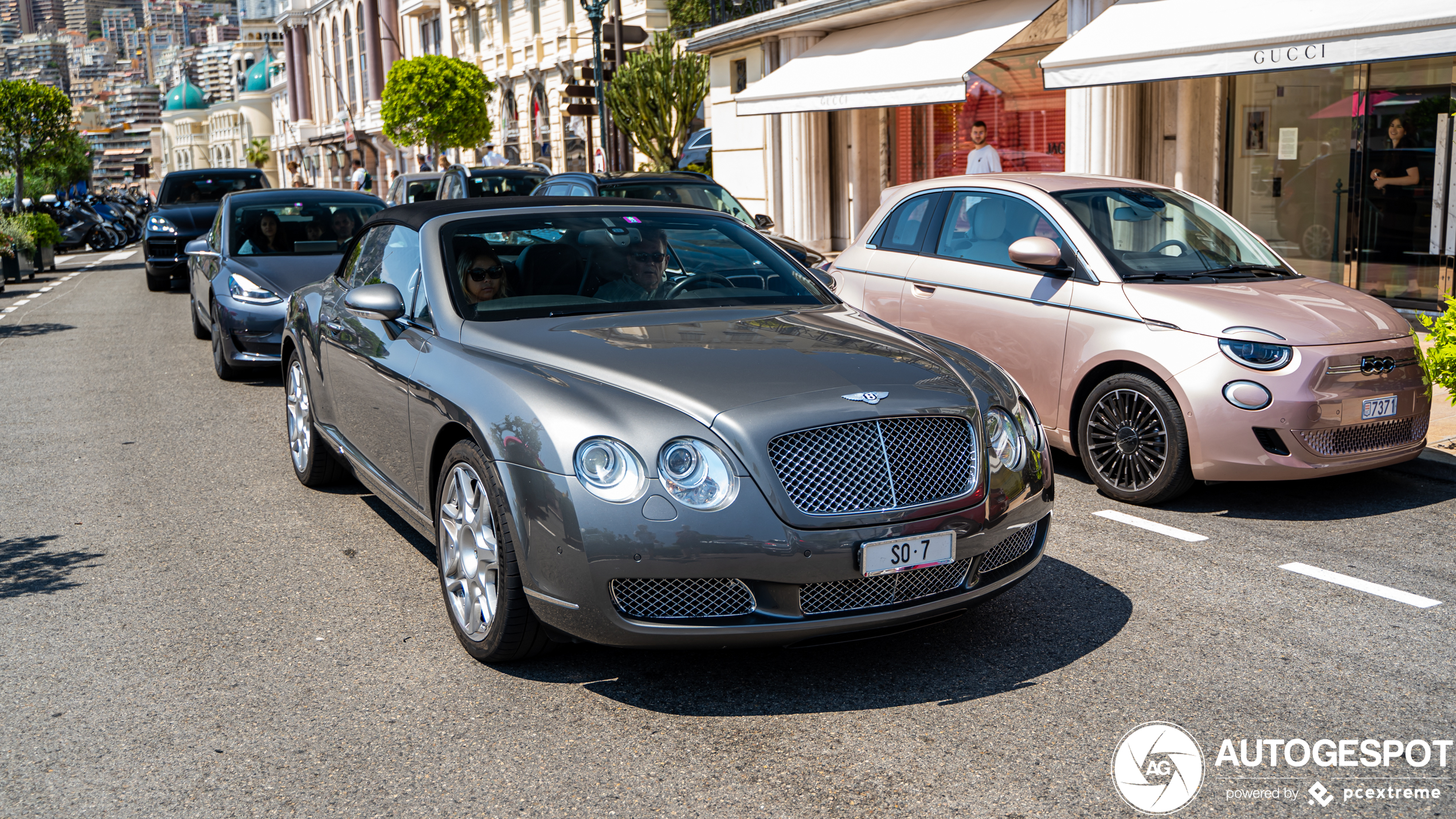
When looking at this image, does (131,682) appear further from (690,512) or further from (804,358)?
(804,358)

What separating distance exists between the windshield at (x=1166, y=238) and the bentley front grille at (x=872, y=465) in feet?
9.86

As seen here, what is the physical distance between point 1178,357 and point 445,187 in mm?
14210

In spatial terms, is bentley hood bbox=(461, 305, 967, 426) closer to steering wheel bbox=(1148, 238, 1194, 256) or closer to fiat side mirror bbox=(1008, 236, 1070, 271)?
fiat side mirror bbox=(1008, 236, 1070, 271)

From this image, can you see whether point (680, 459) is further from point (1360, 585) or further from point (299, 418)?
point (299, 418)

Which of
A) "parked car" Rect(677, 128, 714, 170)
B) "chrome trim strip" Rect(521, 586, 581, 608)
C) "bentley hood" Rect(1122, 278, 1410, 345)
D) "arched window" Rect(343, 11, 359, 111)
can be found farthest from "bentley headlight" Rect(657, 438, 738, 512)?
"arched window" Rect(343, 11, 359, 111)

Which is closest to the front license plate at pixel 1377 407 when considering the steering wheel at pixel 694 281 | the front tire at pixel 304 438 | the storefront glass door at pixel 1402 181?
the steering wheel at pixel 694 281

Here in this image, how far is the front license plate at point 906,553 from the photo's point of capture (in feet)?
12.4

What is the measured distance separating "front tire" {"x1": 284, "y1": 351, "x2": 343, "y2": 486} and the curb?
552 cm

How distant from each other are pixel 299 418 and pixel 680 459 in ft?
12.8

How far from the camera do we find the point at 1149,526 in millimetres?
6020

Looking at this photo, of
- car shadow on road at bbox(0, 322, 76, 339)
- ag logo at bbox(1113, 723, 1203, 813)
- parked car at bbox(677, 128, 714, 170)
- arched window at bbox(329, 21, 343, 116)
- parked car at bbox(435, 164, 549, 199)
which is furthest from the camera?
arched window at bbox(329, 21, 343, 116)

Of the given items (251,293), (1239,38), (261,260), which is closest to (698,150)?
(261,260)

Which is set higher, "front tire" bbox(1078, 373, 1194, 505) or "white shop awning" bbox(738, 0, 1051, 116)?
"white shop awning" bbox(738, 0, 1051, 116)

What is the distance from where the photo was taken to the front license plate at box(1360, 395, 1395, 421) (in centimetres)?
603
